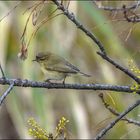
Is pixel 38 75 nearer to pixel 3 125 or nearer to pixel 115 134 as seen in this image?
pixel 115 134

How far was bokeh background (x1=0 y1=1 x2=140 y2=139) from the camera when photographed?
362 centimetres

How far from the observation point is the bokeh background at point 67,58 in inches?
143

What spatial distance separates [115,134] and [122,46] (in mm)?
587

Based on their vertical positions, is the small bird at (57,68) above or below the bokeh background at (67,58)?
above

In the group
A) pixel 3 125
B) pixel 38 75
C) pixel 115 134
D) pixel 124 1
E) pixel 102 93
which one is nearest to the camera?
pixel 102 93

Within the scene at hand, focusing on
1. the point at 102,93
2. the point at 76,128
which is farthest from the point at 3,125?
the point at 102,93

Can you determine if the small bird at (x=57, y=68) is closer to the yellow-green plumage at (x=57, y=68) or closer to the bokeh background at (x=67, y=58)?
the yellow-green plumage at (x=57, y=68)

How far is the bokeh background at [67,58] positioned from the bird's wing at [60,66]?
1.20 metres

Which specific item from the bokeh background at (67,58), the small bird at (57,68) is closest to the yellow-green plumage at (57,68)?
the small bird at (57,68)

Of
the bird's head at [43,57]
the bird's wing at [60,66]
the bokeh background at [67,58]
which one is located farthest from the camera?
the bokeh background at [67,58]

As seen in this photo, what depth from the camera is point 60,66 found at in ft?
7.43

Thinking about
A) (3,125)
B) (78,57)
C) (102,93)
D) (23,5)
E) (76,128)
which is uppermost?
(102,93)

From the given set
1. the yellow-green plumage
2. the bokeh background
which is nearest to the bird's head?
the yellow-green plumage

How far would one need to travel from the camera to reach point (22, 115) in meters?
3.72
